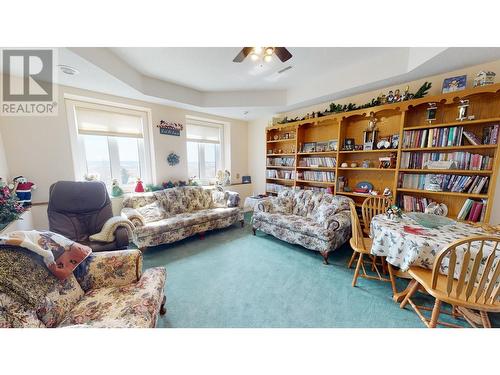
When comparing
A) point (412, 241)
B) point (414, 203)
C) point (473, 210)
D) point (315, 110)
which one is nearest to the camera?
point (412, 241)

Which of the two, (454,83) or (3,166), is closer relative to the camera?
(454,83)

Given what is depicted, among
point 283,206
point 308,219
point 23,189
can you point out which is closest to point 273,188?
point 283,206

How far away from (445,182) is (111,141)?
482 cm

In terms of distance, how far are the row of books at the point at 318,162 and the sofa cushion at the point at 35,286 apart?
3366mm

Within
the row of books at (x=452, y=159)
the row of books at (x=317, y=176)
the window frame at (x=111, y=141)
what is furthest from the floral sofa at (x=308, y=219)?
the window frame at (x=111, y=141)

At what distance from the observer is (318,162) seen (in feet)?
10.8

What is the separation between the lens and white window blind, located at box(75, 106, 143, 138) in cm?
279

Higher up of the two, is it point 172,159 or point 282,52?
point 282,52

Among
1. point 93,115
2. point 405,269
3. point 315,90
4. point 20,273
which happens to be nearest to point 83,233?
point 20,273

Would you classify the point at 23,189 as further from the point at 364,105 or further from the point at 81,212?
the point at 364,105

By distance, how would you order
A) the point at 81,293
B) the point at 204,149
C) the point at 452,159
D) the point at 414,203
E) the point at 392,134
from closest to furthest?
the point at 81,293 → the point at 452,159 → the point at 414,203 → the point at 392,134 → the point at 204,149

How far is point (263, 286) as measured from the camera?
5.98 feet

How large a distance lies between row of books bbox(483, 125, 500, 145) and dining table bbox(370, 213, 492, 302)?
0.93 metres

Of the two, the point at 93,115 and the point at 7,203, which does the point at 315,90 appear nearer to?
the point at 93,115
